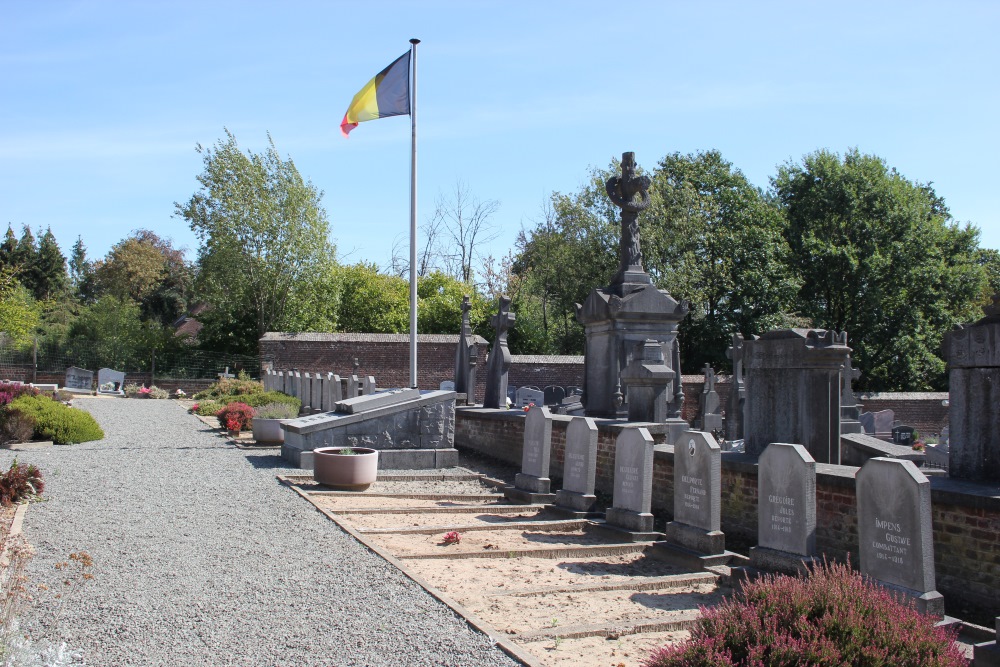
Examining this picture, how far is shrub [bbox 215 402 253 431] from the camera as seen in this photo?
17625 mm

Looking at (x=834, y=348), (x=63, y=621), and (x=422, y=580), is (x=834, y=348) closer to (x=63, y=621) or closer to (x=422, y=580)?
(x=422, y=580)

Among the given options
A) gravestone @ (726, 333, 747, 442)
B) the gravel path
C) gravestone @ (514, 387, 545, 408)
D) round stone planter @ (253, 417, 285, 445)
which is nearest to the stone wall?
the gravel path

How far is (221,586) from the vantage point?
6.09 m

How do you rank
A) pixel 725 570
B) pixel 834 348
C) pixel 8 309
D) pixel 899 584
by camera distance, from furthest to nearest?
pixel 8 309 → pixel 834 348 → pixel 725 570 → pixel 899 584

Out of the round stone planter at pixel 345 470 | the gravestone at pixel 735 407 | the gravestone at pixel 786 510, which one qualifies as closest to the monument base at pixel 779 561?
the gravestone at pixel 786 510

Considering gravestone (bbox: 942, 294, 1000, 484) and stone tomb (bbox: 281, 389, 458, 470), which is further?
stone tomb (bbox: 281, 389, 458, 470)

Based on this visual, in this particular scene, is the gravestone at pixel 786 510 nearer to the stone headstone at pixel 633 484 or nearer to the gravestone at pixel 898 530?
the gravestone at pixel 898 530

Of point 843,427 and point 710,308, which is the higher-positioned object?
point 710,308

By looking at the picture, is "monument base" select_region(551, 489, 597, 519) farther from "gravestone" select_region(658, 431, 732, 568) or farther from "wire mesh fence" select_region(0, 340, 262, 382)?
"wire mesh fence" select_region(0, 340, 262, 382)

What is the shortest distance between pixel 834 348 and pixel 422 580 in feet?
16.5

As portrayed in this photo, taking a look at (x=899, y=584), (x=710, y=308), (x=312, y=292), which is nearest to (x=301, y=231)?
(x=312, y=292)

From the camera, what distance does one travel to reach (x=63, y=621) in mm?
5152

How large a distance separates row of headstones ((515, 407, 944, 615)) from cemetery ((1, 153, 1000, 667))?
0.02 meters

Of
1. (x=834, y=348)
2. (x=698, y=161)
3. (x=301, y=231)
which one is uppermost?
(x=698, y=161)
